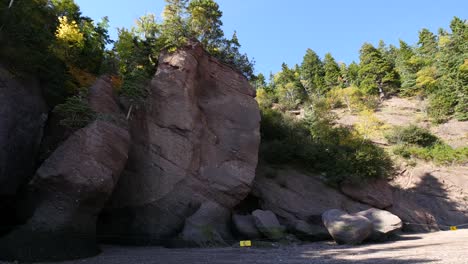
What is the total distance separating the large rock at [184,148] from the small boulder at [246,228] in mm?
1128

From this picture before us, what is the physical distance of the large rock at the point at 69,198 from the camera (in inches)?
351

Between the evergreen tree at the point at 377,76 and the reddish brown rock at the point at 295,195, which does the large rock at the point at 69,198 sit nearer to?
the reddish brown rock at the point at 295,195

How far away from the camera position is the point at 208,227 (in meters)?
12.7

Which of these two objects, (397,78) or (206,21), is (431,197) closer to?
(206,21)

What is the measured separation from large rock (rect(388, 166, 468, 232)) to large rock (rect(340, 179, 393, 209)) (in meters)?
0.68

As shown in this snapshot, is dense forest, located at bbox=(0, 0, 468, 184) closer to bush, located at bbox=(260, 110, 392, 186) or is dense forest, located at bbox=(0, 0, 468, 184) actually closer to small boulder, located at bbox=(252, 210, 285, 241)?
bush, located at bbox=(260, 110, 392, 186)

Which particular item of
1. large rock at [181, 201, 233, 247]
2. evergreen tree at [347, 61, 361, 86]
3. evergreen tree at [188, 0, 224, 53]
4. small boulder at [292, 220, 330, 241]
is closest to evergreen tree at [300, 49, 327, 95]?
evergreen tree at [347, 61, 361, 86]

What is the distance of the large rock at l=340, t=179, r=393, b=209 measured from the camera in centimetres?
1816

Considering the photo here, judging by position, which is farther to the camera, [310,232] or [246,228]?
[310,232]

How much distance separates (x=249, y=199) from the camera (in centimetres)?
1775

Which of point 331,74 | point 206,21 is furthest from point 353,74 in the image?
point 206,21

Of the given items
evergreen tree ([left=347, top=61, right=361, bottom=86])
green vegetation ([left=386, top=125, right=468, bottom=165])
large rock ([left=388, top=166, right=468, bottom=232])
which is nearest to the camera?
large rock ([left=388, top=166, right=468, bottom=232])

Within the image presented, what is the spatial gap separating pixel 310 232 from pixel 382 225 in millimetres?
3296

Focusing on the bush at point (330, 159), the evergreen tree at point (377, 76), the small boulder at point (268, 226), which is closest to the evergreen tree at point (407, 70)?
the evergreen tree at point (377, 76)
